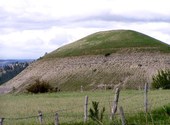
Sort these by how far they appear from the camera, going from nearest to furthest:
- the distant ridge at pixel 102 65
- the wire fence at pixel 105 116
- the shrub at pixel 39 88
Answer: the wire fence at pixel 105 116, the shrub at pixel 39 88, the distant ridge at pixel 102 65

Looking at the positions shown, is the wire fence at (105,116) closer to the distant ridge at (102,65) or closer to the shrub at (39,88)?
the shrub at (39,88)

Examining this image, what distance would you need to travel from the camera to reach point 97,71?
8562 cm

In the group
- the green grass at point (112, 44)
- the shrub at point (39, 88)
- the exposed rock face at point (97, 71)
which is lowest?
the shrub at point (39, 88)

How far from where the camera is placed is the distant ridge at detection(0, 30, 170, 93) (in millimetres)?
80188

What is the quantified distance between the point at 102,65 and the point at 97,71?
97.8 inches

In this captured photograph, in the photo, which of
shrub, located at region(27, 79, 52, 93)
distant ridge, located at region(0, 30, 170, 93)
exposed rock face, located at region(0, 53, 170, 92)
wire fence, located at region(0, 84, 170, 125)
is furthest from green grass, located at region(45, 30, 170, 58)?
wire fence, located at region(0, 84, 170, 125)

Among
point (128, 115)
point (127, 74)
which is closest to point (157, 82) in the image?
point (127, 74)

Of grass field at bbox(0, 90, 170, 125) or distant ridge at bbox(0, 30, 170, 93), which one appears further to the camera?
distant ridge at bbox(0, 30, 170, 93)

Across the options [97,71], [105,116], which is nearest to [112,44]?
[97,71]

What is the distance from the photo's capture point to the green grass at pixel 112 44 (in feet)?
305

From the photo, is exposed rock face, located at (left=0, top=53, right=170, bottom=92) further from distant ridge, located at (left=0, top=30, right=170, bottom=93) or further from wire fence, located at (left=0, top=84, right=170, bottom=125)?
wire fence, located at (left=0, top=84, right=170, bottom=125)

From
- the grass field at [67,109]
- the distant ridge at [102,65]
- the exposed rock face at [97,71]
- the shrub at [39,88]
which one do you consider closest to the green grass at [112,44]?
the distant ridge at [102,65]

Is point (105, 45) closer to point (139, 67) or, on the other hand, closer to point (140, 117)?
point (139, 67)

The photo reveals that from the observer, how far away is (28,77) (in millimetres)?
91500
